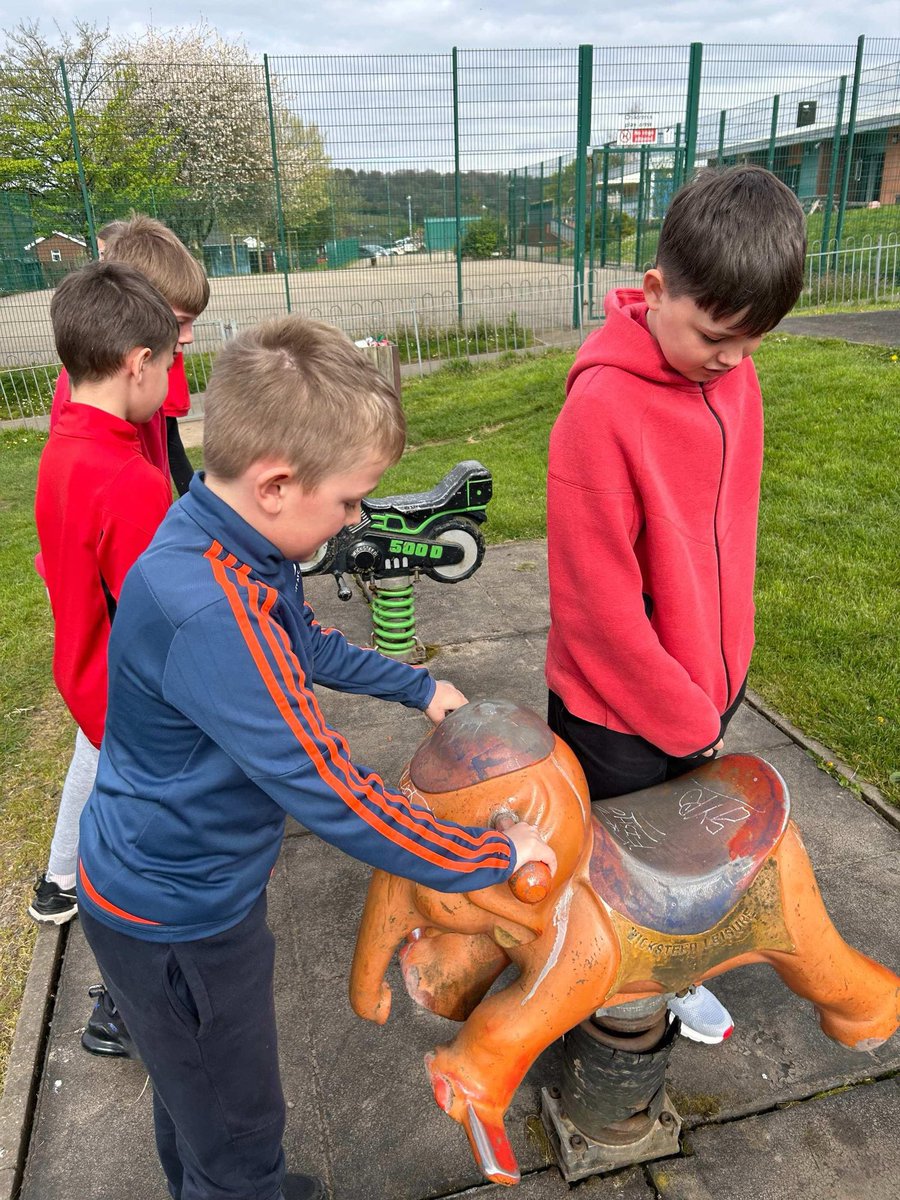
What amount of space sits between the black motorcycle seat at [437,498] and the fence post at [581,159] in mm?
8980

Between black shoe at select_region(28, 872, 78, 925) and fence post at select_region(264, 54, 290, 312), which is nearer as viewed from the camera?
black shoe at select_region(28, 872, 78, 925)

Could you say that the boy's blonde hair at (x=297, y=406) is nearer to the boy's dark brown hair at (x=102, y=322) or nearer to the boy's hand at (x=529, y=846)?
the boy's hand at (x=529, y=846)

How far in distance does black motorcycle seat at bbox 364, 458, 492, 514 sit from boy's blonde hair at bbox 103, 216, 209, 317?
942 millimetres

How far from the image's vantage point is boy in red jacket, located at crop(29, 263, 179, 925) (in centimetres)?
192

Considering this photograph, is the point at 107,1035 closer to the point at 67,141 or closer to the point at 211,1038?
the point at 211,1038

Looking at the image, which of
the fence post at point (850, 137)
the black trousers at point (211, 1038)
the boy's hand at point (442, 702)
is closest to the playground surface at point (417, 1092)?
the black trousers at point (211, 1038)

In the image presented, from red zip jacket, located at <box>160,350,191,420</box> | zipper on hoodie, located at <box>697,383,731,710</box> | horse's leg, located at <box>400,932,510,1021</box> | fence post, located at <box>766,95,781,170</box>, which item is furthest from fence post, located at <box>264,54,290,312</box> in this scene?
horse's leg, located at <box>400,932,510,1021</box>

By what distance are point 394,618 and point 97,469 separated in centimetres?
176

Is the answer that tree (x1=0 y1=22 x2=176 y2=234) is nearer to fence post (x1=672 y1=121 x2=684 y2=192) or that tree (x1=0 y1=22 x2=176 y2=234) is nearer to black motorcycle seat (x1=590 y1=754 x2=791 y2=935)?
fence post (x1=672 y1=121 x2=684 y2=192)

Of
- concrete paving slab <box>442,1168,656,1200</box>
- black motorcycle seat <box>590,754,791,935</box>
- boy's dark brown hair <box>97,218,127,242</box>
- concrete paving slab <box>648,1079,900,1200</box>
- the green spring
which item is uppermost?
boy's dark brown hair <box>97,218,127,242</box>

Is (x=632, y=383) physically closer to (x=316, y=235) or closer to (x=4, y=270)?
(x=316, y=235)

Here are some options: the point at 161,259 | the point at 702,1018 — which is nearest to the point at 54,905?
the point at 702,1018

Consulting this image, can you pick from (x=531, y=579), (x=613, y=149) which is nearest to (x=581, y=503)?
(x=531, y=579)

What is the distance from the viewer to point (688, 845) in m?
1.53
